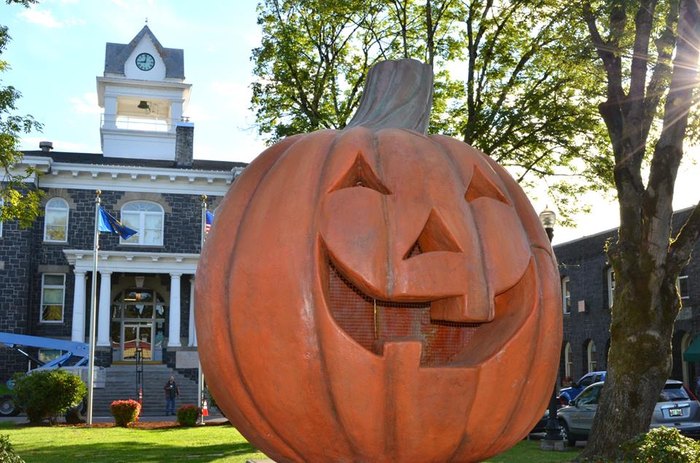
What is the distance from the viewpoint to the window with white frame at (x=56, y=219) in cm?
3284

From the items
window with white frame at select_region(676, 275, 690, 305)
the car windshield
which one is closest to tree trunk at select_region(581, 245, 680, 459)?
the car windshield

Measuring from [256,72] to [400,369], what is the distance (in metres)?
17.6

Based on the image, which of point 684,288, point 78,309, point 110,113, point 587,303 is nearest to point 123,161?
point 110,113

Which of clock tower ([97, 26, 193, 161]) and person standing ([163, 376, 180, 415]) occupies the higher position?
clock tower ([97, 26, 193, 161])

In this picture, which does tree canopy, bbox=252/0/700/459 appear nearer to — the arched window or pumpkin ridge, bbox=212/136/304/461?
pumpkin ridge, bbox=212/136/304/461

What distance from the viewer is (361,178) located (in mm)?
5109

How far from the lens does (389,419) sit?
463 centimetres

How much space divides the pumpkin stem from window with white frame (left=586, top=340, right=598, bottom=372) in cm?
2966

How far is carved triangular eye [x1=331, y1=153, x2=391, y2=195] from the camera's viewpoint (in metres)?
4.94

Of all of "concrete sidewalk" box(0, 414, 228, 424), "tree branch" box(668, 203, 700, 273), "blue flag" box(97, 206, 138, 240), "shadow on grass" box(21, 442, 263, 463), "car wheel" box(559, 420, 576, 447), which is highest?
"blue flag" box(97, 206, 138, 240)

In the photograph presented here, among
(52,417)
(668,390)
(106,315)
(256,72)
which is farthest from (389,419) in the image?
(106,315)

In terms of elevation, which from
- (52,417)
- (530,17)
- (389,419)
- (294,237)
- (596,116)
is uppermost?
(530,17)

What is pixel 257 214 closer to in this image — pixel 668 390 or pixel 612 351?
pixel 612 351

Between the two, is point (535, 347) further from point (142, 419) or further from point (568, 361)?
point (568, 361)
